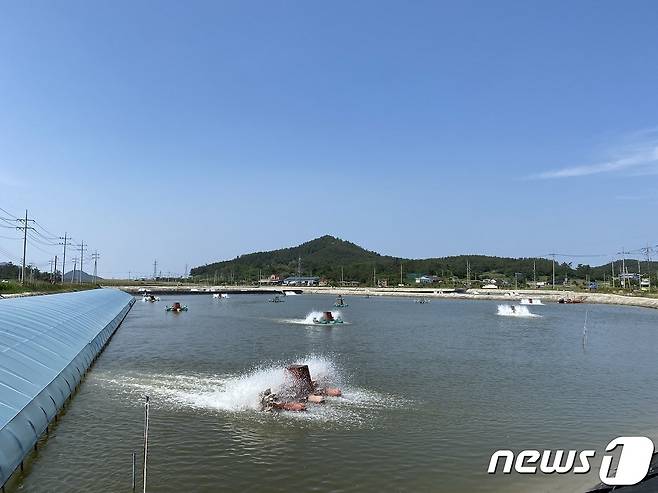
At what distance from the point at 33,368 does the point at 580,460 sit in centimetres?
1925

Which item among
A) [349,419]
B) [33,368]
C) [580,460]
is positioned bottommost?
[580,460]

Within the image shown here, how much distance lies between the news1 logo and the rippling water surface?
0.49m

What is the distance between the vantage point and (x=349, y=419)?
20672 mm

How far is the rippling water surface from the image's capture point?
14.9 metres

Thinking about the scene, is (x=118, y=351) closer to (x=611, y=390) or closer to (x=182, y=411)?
(x=182, y=411)

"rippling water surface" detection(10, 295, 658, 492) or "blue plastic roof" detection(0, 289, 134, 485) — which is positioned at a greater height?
"blue plastic roof" detection(0, 289, 134, 485)

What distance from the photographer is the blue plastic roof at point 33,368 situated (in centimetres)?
1400

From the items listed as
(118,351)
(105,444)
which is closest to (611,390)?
(105,444)

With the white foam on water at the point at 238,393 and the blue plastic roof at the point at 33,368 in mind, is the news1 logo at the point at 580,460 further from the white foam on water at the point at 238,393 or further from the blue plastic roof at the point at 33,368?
the blue plastic roof at the point at 33,368

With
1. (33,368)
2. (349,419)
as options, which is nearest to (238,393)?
(349,419)

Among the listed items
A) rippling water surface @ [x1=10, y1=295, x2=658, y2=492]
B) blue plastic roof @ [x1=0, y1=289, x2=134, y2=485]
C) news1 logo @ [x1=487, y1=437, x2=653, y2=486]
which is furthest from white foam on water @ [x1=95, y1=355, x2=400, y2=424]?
news1 logo @ [x1=487, y1=437, x2=653, y2=486]

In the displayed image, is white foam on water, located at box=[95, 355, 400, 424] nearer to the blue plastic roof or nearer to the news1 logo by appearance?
the blue plastic roof

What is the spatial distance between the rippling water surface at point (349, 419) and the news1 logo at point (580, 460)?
1.60 feet

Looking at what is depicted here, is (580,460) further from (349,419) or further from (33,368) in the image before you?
(33,368)
